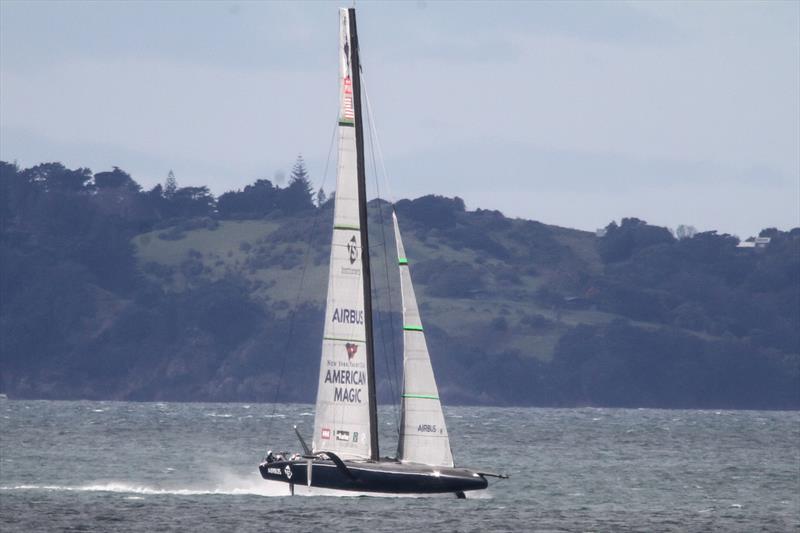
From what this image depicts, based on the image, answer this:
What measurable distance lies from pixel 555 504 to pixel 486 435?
5820cm

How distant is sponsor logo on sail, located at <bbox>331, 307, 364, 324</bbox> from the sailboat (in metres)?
0.03

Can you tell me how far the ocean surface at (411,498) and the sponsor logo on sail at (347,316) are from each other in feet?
16.0

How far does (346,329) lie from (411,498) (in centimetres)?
659

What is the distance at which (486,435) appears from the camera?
107 m

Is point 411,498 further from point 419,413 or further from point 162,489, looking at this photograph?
point 162,489

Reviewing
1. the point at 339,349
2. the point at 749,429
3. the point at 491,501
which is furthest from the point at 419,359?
the point at 749,429

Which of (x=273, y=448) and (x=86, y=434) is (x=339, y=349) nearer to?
(x=273, y=448)

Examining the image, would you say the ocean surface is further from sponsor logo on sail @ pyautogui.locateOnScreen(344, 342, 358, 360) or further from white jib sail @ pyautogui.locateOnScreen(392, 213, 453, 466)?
sponsor logo on sail @ pyautogui.locateOnScreen(344, 342, 358, 360)

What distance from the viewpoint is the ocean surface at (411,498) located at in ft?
136

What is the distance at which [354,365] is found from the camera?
4256 cm

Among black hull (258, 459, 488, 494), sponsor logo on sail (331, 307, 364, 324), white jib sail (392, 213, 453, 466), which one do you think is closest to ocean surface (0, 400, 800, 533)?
black hull (258, 459, 488, 494)

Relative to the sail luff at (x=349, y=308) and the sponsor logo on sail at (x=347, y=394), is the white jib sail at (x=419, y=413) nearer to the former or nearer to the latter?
the sail luff at (x=349, y=308)

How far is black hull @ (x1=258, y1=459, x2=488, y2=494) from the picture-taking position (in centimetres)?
4147

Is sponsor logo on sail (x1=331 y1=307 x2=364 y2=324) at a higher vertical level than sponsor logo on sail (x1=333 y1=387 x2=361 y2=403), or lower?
higher
